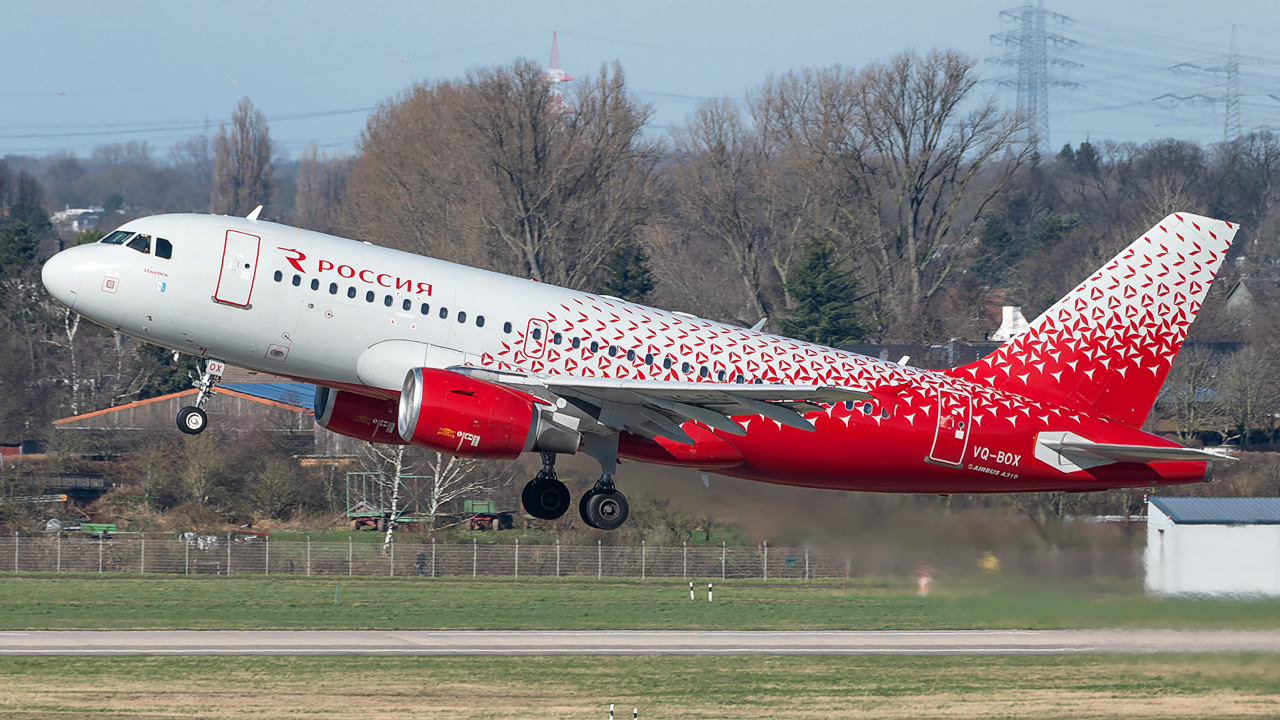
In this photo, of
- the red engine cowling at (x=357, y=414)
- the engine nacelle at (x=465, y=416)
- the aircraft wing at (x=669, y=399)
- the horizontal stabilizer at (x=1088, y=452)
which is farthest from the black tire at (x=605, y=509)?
the horizontal stabilizer at (x=1088, y=452)

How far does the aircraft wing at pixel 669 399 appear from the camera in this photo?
2853cm

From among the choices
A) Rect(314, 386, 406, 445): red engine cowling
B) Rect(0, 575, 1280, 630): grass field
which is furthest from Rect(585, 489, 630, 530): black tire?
Rect(0, 575, 1280, 630): grass field

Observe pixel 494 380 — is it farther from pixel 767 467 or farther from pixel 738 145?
pixel 738 145

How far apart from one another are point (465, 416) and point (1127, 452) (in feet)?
48.2

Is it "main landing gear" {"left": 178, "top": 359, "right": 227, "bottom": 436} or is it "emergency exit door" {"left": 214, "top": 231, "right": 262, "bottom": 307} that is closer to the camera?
"emergency exit door" {"left": 214, "top": 231, "right": 262, "bottom": 307}

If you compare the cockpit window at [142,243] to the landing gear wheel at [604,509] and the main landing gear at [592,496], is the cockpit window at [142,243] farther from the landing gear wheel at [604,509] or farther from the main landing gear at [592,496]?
the landing gear wheel at [604,509]

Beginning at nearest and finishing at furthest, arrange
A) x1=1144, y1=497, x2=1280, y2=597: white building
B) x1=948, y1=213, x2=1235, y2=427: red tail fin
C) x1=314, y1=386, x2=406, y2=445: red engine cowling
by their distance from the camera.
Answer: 1. x1=314, y1=386, x2=406, y2=445: red engine cowling
2. x1=948, y1=213, x2=1235, y2=427: red tail fin
3. x1=1144, y1=497, x2=1280, y2=597: white building

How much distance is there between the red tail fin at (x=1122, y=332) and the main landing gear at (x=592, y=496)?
29.3 ft

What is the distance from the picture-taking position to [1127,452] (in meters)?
32.2

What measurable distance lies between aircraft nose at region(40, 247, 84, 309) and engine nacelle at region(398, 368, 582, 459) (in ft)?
22.5

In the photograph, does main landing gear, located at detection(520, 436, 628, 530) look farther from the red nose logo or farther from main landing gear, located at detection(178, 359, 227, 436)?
main landing gear, located at detection(178, 359, 227, 436)

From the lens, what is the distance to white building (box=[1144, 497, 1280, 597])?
123ft

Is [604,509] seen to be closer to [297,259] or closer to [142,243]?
[297,259]

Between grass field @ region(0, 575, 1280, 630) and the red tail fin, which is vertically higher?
the red tail fin
